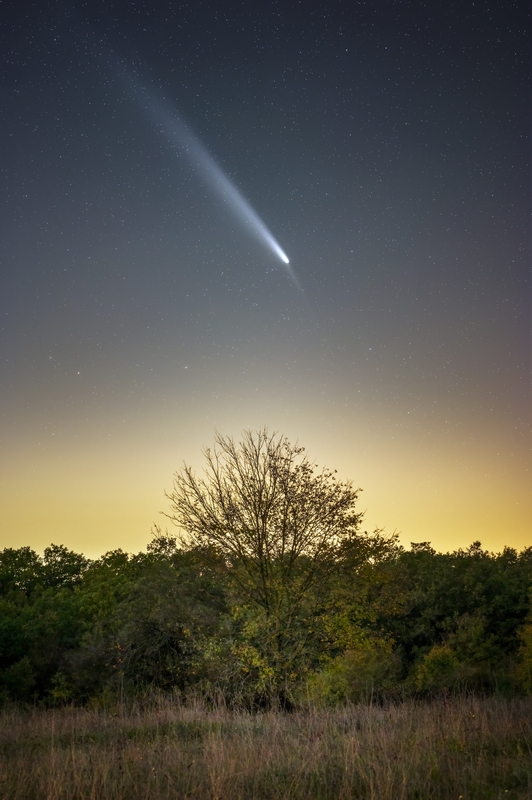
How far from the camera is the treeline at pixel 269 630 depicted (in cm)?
2553

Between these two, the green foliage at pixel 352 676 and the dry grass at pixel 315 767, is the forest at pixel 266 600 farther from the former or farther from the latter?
the dry grass at pixel 315 767

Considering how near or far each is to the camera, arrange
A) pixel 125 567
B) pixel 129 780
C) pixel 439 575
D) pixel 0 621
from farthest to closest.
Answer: pixel 125 567
pixel 439 575
pixel 0 621
pixel 129 780

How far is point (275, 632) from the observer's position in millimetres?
25281

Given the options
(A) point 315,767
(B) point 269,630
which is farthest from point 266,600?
(A) point 315,767

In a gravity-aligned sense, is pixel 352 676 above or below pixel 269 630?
below

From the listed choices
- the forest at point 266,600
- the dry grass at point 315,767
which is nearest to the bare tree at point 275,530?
the forest at point 266,600

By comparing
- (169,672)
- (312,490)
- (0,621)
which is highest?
(312,490)

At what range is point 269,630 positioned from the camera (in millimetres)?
25500

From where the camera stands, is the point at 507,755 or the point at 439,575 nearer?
the point at 507,755

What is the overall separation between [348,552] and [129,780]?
2034 cm

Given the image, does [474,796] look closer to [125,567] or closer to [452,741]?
[452,741]

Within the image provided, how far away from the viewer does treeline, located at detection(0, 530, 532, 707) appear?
2553 cm

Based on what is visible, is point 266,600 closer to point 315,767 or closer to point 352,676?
point 352,676

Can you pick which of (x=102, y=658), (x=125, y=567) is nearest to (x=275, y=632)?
(x=102, y=658)
